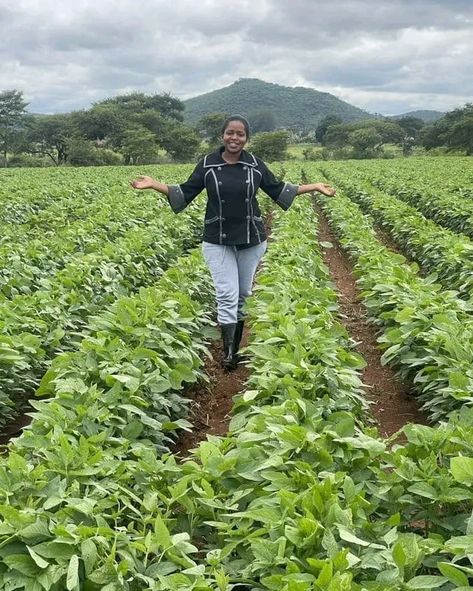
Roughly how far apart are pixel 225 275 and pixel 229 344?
608 millimetres

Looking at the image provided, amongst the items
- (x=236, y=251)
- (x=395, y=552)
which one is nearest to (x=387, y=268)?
(x=236, y=251)

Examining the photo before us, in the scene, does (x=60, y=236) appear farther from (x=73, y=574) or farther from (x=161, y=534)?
(x=73, y=574)

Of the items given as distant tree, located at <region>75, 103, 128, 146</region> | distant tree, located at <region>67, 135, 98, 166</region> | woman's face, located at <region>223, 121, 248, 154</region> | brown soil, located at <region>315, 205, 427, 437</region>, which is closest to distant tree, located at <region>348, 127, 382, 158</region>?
distant tree, located at <region>75, 103, 128, 146</region>

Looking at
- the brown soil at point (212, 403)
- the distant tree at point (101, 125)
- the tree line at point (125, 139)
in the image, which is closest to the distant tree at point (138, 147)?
the tree line at point (125, 139)

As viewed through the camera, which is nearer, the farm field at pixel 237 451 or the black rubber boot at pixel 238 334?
the farm field at pixel 237 451

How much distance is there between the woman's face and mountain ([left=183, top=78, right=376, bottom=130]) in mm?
151995

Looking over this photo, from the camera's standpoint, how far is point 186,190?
212 inches

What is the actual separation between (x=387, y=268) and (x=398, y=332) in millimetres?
2086

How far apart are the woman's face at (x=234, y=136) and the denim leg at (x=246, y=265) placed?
0.87 meters

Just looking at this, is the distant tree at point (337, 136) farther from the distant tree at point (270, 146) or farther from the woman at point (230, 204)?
the woman at point (230, 204)

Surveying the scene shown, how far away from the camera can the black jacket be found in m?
5.21

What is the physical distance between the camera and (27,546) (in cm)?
202

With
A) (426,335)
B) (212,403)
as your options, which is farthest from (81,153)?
(426,335)

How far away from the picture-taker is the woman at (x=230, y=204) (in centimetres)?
520
